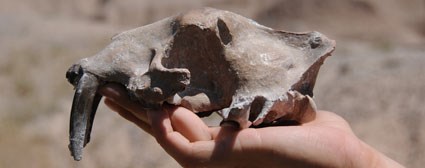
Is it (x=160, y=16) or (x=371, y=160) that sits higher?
(x=160, y=16)

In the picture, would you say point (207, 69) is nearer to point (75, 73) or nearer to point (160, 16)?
point (75, 73)

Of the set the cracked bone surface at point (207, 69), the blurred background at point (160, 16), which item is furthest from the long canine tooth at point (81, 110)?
the blurred background at point (160, 16)

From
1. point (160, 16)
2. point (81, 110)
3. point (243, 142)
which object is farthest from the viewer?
point (160, 16)

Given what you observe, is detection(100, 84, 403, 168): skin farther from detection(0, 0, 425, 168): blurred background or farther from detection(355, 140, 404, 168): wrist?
A: detection(0, 0, 425, 168): blurred background

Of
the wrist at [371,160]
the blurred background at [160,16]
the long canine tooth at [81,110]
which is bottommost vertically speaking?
the wrist at [371,160]

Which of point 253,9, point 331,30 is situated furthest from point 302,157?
point 253,9

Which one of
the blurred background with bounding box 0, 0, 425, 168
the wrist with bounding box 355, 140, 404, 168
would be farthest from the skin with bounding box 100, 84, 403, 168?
the blurred background with bounding box 0, 0, 425, 168

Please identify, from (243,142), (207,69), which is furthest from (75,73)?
(243,142)

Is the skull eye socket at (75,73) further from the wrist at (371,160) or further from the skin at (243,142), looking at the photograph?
the wrist at (371,160)
